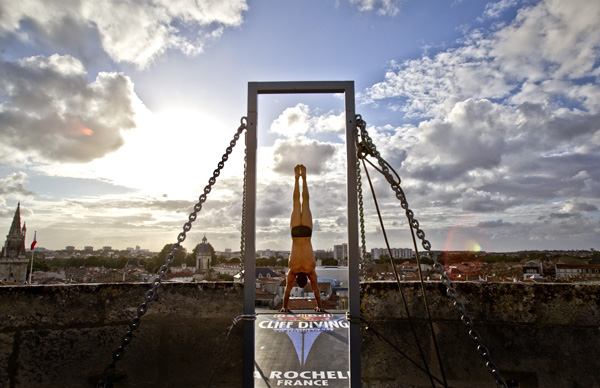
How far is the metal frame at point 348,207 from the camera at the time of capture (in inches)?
101

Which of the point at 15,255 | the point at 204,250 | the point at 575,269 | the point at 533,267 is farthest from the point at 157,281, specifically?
the point at 15,255

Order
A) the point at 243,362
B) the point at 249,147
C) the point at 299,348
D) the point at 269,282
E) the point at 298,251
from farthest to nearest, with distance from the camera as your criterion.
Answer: the point at 299,348
the point at 269,282
the point at 298,251
the point at 249,147
the point at 243,362

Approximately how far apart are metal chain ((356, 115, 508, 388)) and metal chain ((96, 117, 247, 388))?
922 mm

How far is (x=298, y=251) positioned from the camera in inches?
122

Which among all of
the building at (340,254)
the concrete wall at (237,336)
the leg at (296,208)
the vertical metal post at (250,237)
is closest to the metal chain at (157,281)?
the vertical metal post at (250,237)

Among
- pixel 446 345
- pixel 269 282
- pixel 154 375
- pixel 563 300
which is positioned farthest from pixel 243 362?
pixel 563 300

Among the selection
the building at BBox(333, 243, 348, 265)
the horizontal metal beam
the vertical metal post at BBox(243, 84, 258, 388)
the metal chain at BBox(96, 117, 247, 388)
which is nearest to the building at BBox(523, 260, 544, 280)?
the building at BBox(333, 243, 348, 265)

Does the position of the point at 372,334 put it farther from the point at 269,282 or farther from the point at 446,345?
the point at 269,282

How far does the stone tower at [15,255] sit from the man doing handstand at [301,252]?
47656 mm

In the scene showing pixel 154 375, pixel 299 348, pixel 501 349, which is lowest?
pixel 299 348

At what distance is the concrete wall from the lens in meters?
2.56

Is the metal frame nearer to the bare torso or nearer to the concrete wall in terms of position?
the concrete wall

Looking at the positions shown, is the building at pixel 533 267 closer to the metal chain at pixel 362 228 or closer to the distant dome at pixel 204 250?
the distant dome at pixel 204 250

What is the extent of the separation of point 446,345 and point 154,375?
217cm
